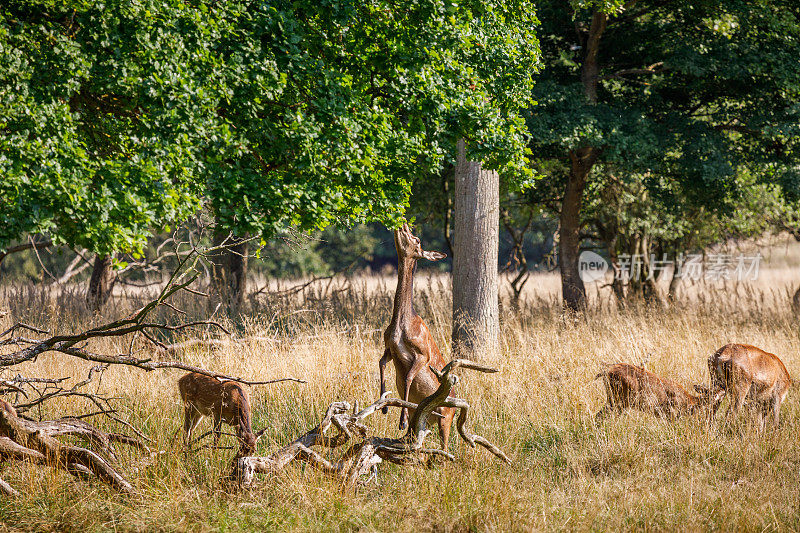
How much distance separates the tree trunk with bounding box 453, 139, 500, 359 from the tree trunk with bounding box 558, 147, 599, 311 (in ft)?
12.0

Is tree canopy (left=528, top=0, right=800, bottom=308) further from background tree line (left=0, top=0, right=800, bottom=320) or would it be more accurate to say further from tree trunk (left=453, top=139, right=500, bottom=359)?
background tree line (left=0, top=0, right=800, bottom=320)

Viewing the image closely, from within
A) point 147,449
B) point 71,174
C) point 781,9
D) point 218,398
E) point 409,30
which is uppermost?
point 781,9

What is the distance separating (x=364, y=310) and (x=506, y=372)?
15.0 feet

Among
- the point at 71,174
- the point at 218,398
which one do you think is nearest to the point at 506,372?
the point at 218,398

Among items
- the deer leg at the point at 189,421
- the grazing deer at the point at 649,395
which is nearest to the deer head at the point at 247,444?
the deer leg at the point at 189,421

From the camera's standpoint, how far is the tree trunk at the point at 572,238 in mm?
11836

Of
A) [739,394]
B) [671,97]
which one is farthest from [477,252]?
[671,97]

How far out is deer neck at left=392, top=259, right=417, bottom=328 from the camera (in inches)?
191

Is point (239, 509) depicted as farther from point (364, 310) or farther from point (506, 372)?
point (364, 310)

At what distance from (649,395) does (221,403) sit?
12.2 ft

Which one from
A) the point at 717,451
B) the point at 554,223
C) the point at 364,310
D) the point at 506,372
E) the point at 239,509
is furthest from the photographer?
the point at 554,223

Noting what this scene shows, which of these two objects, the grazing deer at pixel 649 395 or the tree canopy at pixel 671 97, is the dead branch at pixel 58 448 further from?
the tree canopy at pixel 671 97

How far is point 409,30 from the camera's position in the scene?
475cm

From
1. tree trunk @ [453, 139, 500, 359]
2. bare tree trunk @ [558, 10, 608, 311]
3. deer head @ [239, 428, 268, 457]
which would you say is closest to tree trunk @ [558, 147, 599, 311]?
bare tree trunk @ [558, 10, 608, 311]
